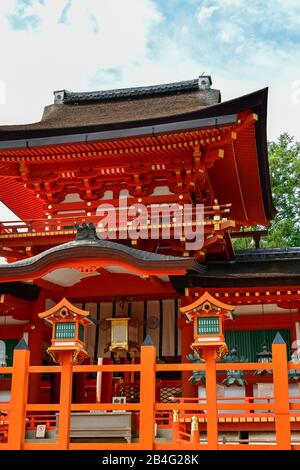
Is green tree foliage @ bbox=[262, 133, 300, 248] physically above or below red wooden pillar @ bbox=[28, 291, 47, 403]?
above

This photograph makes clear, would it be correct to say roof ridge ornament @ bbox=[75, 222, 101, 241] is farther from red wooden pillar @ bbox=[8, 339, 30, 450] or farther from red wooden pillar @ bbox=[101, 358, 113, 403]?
red wooden pillar @ bbox=[101, 358, 113, 403]

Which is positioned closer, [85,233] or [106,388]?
[85,233]

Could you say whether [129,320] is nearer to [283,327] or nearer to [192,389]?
[192,389]

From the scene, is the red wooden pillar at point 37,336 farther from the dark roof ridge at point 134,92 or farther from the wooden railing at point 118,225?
the dark roof ridge at point 134,92

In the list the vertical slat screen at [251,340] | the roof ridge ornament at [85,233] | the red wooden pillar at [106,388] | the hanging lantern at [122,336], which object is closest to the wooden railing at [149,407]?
the roof ridge ornament at [85,233]

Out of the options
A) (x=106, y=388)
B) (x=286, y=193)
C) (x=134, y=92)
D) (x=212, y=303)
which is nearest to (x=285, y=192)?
(x=286, y=193)

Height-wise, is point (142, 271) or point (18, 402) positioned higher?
point (142, 271)

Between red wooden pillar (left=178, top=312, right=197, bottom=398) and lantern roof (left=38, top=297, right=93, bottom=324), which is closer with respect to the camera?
lantern roof (left=38, top=297, right=93, bottom=324)

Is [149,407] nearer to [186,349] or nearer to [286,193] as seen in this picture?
[186,349]

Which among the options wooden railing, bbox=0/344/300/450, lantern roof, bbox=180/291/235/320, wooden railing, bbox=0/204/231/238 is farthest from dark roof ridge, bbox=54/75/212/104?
wooden railing, bbox=0/344/300/450

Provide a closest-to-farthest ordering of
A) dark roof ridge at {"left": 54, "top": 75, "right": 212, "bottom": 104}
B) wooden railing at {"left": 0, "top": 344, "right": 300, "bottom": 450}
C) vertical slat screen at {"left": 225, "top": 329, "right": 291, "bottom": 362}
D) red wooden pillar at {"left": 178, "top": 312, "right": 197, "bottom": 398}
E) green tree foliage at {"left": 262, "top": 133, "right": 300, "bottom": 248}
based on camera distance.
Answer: wooden railing at {"left": 0, "top": 344, "right": 300, "bottom": 450}, red wooden pillar at {"left": 178, "top": 312, "right": 197, "bottom": 398}, vertical slat screen at {"left": 225, "top": 329, "right": 291, "bottom": 362}, dark roof ridge at {"left": 54, "top": 75, "right": 212, "bottom": 104}, green tree foliage at {"left": 262, "top": 133, "right": 300, "bottom": 248}

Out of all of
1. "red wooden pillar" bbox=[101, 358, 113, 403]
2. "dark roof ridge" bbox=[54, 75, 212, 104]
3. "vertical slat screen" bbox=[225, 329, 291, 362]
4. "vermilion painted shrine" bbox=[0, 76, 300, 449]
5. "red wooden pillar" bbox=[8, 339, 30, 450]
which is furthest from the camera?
"dark roof ridge" bbox=[54, 75, 212, 104]

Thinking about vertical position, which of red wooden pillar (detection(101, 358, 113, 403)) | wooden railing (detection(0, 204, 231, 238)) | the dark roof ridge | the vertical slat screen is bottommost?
red wooden pillar (detection(101, 358, 113, 403))
